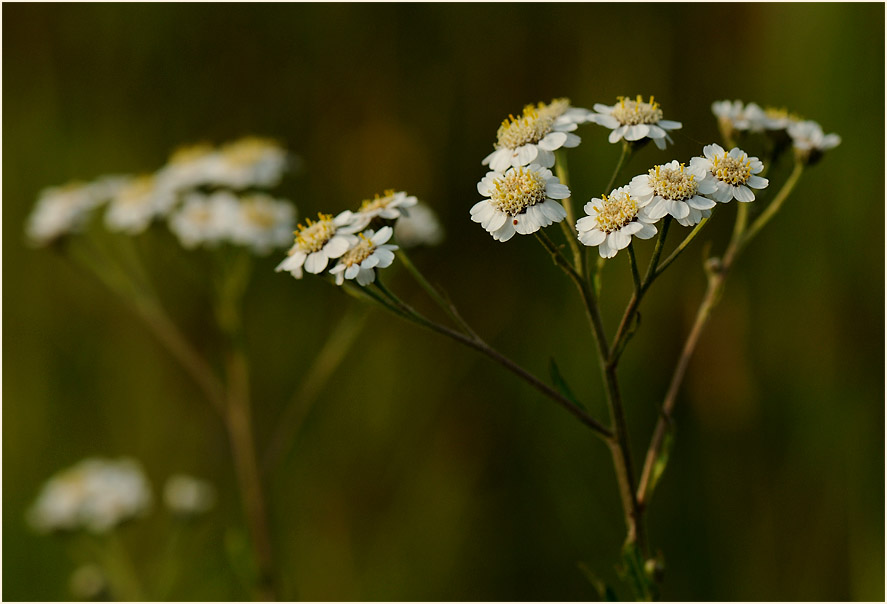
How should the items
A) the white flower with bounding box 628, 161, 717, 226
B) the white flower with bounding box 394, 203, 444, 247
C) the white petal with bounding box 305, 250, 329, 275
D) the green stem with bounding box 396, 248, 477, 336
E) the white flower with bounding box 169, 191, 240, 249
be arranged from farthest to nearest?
the white flower with bounding box 169, 191, 240, 249
the white flower with bounding box 394, 203, 444, 247
the white petal with bounding box 305, 250, 329, 275
the green stem with bounding box 396, 248, 477, 336
the white flower with bounding box 628, 161, 717, 226

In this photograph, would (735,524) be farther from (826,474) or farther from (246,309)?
(246,309)

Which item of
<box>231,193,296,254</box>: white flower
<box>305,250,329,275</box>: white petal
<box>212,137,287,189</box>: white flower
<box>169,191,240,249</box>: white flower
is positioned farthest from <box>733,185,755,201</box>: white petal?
<box>212,137,287,189</box>: white flower

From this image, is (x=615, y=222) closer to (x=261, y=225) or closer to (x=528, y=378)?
(x=528, y=378)

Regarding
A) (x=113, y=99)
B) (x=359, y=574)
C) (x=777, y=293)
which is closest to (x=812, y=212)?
(x=777, y=293)

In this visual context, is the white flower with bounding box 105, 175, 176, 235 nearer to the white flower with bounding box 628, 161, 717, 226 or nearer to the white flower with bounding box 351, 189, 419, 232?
the white flower with bounding box 351, 189, 419, 232

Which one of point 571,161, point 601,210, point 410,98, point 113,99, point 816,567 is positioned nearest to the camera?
point 601,210

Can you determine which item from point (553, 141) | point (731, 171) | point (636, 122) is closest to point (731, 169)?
point (731, 171)

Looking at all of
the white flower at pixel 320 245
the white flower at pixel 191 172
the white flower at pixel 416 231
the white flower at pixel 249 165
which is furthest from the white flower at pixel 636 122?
the white flower at pixel 191 172
